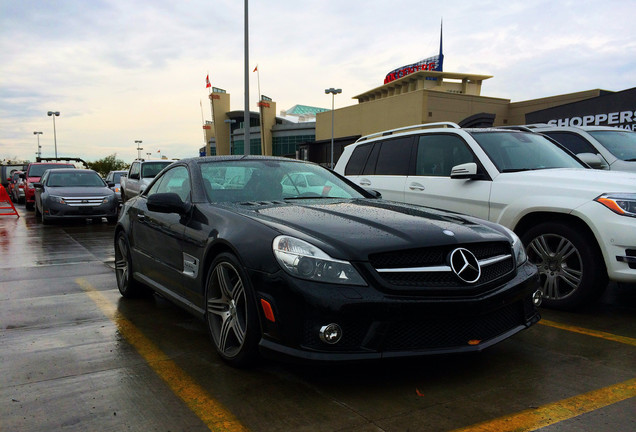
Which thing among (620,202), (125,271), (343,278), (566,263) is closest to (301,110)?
(125,271)

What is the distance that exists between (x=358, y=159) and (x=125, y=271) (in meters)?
3.69

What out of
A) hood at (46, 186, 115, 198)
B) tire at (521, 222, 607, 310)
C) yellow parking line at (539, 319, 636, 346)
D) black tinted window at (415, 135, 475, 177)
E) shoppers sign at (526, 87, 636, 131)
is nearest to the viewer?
yellow parking line at (539, 319, 636, 346)

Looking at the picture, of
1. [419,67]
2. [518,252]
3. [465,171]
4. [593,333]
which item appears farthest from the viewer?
[419,67]

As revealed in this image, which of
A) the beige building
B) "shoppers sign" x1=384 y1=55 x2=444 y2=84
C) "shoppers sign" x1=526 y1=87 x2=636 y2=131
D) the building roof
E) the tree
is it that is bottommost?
the tree

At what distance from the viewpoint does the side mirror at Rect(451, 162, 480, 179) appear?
17.1 feet

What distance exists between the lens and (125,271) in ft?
17.8

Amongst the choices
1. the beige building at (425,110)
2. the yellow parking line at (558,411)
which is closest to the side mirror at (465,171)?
the yellow parking line at (558,411)

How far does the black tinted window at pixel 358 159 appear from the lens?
7.43 m

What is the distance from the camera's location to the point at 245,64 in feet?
56.9

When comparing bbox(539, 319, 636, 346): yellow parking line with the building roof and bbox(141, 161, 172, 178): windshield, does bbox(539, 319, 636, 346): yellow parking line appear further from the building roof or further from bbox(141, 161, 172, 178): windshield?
the building roof

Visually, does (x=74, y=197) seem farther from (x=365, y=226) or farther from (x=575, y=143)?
(x=365, y=226)

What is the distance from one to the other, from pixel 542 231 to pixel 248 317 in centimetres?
306

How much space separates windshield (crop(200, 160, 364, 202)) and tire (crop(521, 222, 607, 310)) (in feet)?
5.79

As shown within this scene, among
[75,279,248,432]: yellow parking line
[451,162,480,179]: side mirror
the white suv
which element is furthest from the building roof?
[75,279,248,432]: yellow parking line
